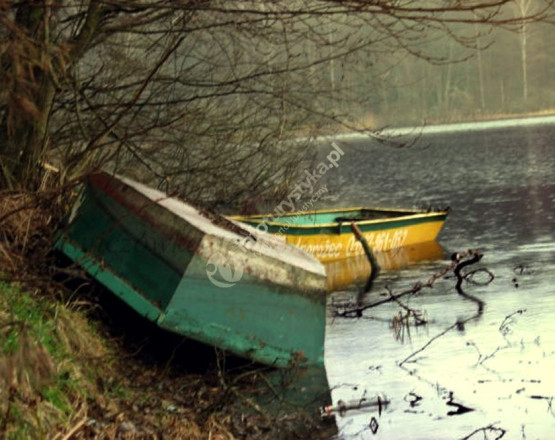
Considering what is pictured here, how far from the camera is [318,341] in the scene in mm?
10672

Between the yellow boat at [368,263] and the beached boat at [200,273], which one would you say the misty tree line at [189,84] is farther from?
the yellow boat at [368,263]

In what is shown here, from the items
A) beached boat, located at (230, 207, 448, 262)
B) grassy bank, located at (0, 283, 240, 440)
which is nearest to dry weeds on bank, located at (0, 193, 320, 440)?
grassy bank, located at (0, 283, 240, 440)

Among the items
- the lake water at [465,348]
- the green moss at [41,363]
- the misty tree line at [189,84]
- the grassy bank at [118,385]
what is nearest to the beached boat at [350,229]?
the lake water at [465,348]

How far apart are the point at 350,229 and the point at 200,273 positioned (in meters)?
15.4

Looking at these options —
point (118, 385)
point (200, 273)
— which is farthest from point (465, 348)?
point (118, 385)

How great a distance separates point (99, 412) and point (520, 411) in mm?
4421

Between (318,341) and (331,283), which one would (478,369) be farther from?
(331,283)

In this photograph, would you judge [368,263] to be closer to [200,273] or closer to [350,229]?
[350,229]

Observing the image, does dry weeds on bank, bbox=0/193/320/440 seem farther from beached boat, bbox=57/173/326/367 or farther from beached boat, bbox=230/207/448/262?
beached boat, bbox=230/207/448/262

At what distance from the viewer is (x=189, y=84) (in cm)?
1295

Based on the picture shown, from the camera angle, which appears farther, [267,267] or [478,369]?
[478,369]

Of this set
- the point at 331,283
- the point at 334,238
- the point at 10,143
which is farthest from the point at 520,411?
the point at 334,238

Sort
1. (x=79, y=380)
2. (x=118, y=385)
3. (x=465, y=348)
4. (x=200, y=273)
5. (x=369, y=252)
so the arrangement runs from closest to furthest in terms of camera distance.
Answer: (x=79, y=380) < (x=118, y=385) < (x=200, y=273) < (x=465, y=348) < (x=369, y=252)

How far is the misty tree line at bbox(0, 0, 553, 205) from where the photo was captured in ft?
30.3
